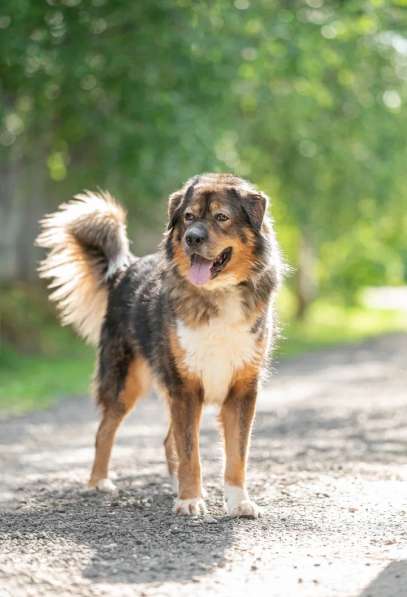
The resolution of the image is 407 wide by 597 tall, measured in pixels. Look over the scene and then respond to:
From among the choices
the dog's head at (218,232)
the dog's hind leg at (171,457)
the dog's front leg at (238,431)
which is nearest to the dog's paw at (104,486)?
the dog's hind leg at (171,457)

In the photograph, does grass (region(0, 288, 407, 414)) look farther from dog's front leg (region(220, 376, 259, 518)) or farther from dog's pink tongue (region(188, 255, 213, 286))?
dog's pink tongue (region(188, 255, 213, 286))

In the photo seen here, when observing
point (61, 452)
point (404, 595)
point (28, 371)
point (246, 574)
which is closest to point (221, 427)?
point (246, 574)

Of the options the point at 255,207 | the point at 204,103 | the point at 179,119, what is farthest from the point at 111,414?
the point at 204,103

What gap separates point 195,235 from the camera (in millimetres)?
5973

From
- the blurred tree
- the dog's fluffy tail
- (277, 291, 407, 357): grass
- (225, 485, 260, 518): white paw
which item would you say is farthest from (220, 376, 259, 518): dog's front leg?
(277, 291, 407, 357): grass

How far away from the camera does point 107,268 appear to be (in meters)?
7.67

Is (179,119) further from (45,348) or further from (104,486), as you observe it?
(104,486)

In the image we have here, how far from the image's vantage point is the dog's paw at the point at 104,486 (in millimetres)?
7176

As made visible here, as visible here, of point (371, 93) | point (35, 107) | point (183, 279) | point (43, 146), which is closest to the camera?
point (183, 279)

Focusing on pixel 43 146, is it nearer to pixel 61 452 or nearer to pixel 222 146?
pixel 222 146

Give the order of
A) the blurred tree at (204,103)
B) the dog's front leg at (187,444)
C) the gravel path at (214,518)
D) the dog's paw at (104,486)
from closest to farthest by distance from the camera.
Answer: the gravel path at (214,518)
the dog's front leg at (187,444)
the dog's paw at (104,486)
the blurred tree at (204,103)

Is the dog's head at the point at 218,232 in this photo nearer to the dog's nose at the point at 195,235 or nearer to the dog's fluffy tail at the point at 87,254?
the dog's nose at the point at 195,235

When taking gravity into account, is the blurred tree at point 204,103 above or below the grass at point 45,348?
above

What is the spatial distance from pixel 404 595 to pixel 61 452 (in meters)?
5.49
